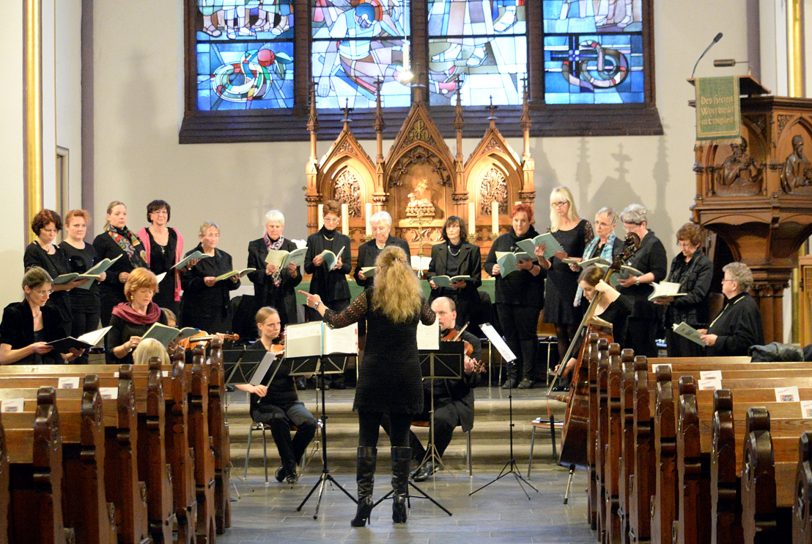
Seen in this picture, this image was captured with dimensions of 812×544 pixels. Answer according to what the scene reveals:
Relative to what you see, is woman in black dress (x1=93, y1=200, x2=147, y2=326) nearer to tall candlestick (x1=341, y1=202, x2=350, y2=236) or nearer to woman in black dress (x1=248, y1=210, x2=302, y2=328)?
woman in black dress (x1=248, y1=210, x2=302, y2=328)

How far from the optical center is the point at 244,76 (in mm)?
13305

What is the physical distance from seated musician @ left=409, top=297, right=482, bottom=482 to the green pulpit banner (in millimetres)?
2307

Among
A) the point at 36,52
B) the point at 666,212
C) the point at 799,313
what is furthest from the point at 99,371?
the point at 666,212

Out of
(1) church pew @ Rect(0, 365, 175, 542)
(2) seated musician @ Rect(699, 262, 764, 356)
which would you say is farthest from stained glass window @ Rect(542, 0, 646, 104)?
(1) church pew @ Rect(0, 365, 175, 542)

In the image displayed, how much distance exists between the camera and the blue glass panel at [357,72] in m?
13.2

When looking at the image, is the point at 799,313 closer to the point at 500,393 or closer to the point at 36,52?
the point at 500,393

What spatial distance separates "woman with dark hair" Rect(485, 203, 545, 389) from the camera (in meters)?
9.64

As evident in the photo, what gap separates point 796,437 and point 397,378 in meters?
2.92

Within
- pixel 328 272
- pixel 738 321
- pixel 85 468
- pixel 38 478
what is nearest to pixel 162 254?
pixel 328 272

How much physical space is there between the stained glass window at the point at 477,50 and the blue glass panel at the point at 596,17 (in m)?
0.37

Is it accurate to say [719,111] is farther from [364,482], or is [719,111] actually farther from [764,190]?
[364,482]

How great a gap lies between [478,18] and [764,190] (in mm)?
5514

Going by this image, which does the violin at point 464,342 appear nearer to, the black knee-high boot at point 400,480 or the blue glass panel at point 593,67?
the black knee-high boot at point 400,480

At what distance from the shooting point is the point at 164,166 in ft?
42.5
